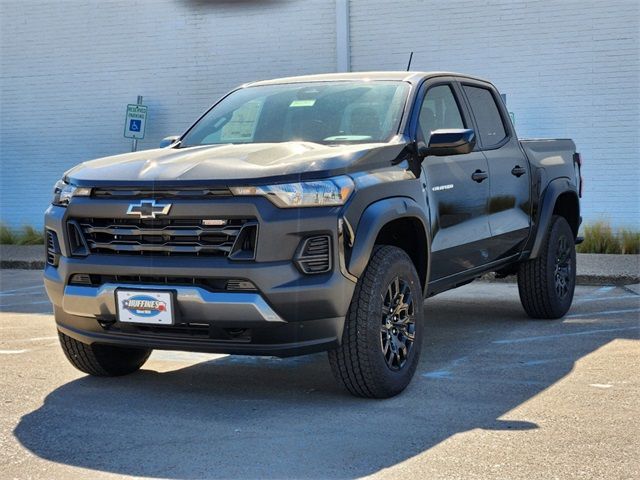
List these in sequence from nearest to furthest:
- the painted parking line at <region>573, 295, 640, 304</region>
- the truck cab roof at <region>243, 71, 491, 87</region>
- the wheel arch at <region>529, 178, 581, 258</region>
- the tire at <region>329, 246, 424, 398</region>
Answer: the tire at <region>329, 246, 424, 398</region>
the truck cab roof at <region>243, 71, 491, 87</region>
the wheel arch at <region>529, 178, 581, 258</region>
the painted parking line at <region>573, 295, 640, 304</region>

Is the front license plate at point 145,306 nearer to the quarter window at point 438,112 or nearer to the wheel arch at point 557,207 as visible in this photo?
the quarter window at point 438,112

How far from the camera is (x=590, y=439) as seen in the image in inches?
195

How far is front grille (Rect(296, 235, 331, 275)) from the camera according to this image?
17.4ft

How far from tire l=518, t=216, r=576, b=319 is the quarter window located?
1.61 meters

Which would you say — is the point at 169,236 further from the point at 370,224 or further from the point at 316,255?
the point at 370,224

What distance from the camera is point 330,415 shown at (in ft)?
17.9

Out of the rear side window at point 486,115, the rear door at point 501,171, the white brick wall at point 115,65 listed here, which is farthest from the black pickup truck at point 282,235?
the white brick wall at point 115,65

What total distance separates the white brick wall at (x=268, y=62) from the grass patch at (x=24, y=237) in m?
0.62

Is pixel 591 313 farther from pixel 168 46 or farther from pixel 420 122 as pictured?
pixel 168 46

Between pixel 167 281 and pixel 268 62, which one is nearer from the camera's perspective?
pixel 167 281

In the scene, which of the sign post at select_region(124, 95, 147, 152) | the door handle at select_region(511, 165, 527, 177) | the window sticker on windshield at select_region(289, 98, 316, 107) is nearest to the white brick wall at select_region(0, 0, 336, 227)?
the sign post at select_region(124, 95, 147, 152)

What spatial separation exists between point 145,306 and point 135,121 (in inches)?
471

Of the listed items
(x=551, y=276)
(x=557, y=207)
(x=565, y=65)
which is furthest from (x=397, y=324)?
(x=565, y=65)

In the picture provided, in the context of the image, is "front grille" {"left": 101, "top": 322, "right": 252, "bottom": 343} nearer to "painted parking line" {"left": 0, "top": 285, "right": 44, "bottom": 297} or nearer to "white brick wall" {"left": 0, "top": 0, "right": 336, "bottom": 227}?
"painted parking line" {"left": 0, "top": 285, "right": 44, "bottom": 297}
